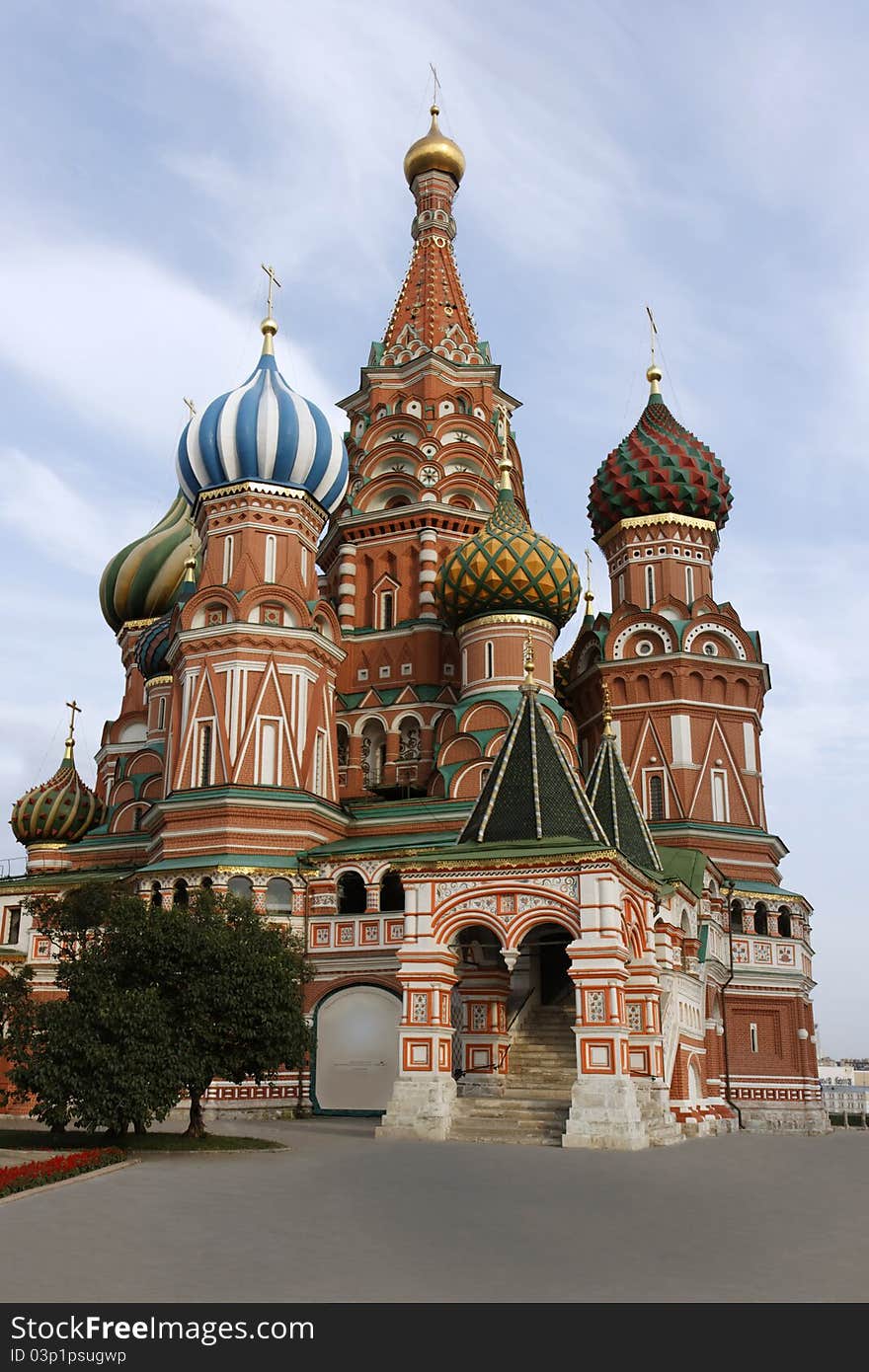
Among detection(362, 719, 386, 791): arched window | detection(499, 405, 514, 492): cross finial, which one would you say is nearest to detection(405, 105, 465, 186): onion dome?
detection(499, 405, 514, 492): cross finial

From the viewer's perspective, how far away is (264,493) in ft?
83.0

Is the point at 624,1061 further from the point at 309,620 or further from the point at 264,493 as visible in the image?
the point at 264,493

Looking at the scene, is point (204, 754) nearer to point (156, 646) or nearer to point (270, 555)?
point (270, 555)

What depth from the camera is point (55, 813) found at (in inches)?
1155

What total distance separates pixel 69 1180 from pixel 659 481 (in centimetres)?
2209

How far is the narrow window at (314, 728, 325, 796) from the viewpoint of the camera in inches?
964

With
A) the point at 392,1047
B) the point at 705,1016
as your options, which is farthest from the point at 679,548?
the point at 392,1047

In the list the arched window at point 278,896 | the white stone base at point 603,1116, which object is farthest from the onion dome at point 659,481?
the white stone base at point 603,1116

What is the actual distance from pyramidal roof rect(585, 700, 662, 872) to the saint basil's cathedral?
55 millimetres

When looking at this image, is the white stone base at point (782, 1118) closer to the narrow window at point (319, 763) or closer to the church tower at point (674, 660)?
the church tower at point (674, 660)

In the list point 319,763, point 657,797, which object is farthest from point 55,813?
point 657,797

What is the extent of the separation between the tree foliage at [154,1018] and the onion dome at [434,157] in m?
25.5

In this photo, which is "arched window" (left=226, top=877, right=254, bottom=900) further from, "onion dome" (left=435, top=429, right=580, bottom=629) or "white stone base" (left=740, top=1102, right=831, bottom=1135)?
"white stone base" (left=740, top=1102, right=831, bottom=1135)
